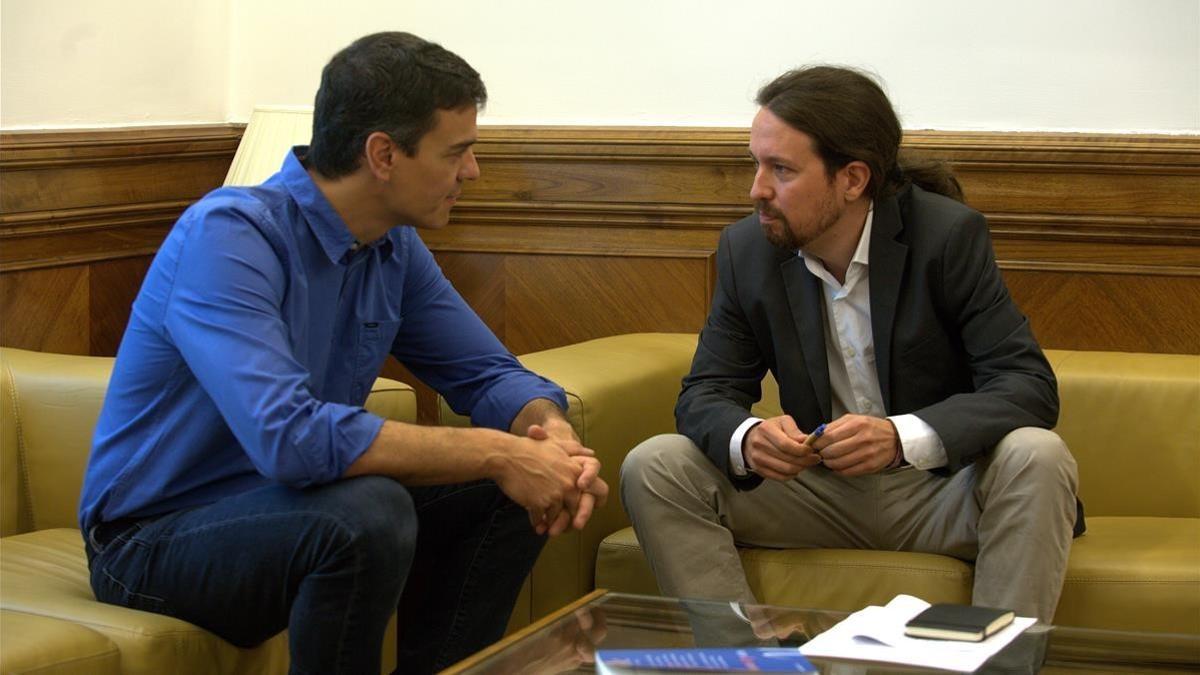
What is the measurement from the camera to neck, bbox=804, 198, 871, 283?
2586mm

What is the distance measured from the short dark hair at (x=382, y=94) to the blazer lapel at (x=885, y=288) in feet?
2.57

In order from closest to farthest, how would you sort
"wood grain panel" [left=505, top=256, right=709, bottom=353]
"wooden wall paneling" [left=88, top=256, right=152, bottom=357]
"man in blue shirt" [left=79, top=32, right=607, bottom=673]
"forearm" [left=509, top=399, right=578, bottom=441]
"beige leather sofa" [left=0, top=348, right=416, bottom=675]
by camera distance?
"beige leather sofa" [left=0, top=348, right=416, bottom=675], "man in blue shirt" [left=79, top=32, right=607, bottom=673], "forearm" [left=509, top=399, right=578, bottom=441], "wooden wall paneling" [left=88, top=256, right=152, bottom=357], "wood grain panel" [left=505, top=256, right=709, bottom=353]

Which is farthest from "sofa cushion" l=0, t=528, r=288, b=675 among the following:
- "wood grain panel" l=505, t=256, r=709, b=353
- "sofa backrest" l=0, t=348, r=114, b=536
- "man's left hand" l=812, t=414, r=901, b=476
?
"wood grain panel" l=505, t=256, r=709, b=353

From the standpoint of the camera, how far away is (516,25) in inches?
139

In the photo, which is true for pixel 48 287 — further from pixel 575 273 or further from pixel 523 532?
pixel 523 532

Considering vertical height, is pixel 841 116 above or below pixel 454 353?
above

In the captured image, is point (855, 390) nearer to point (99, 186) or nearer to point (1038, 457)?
point (1038, 457)

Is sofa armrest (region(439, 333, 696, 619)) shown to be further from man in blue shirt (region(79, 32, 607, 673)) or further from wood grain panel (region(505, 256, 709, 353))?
wood grain panel (region(505, 256, 709, 353))

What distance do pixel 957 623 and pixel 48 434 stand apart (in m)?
1.60

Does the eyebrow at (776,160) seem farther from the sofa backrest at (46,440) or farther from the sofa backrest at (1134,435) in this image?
the sofa backrest at (46,440)

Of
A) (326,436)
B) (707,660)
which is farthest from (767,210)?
(707,660)

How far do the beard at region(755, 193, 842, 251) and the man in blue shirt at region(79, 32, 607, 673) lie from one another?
48 cm

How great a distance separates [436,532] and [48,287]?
1.32 m

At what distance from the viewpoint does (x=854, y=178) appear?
257 centimetres
